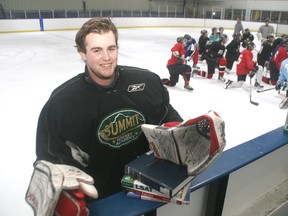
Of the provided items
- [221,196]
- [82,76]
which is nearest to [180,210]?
[221,196]

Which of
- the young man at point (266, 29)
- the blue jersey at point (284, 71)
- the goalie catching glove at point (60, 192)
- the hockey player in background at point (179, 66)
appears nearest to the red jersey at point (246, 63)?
the blue jersey at point (284, 71)

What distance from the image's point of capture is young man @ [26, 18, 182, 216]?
3.80ft

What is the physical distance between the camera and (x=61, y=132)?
3.82 feet

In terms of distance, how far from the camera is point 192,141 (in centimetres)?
90

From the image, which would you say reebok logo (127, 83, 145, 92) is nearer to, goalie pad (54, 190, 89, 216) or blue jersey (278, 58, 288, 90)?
goalie pad (54, 190, 89, 216)

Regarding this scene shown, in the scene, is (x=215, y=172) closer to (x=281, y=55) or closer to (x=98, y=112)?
(x=98, y=112)

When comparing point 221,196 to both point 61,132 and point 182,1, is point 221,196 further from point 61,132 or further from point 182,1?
point 182,1

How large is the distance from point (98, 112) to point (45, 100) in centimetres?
356

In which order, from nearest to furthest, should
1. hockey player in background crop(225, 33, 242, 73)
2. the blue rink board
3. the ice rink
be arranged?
the blue rink board
the ice rink
hockey player in background crop(225, 33, 242, 73)

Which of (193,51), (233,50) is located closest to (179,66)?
(233,50)

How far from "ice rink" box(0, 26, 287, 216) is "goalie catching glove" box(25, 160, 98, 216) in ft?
4.45

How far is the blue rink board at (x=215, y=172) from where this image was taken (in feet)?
3.09

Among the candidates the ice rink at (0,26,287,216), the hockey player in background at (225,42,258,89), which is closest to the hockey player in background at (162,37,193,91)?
the ice rink at (0,26,287,216)

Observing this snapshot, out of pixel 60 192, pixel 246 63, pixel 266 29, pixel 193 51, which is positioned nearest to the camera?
pixel 60 192
